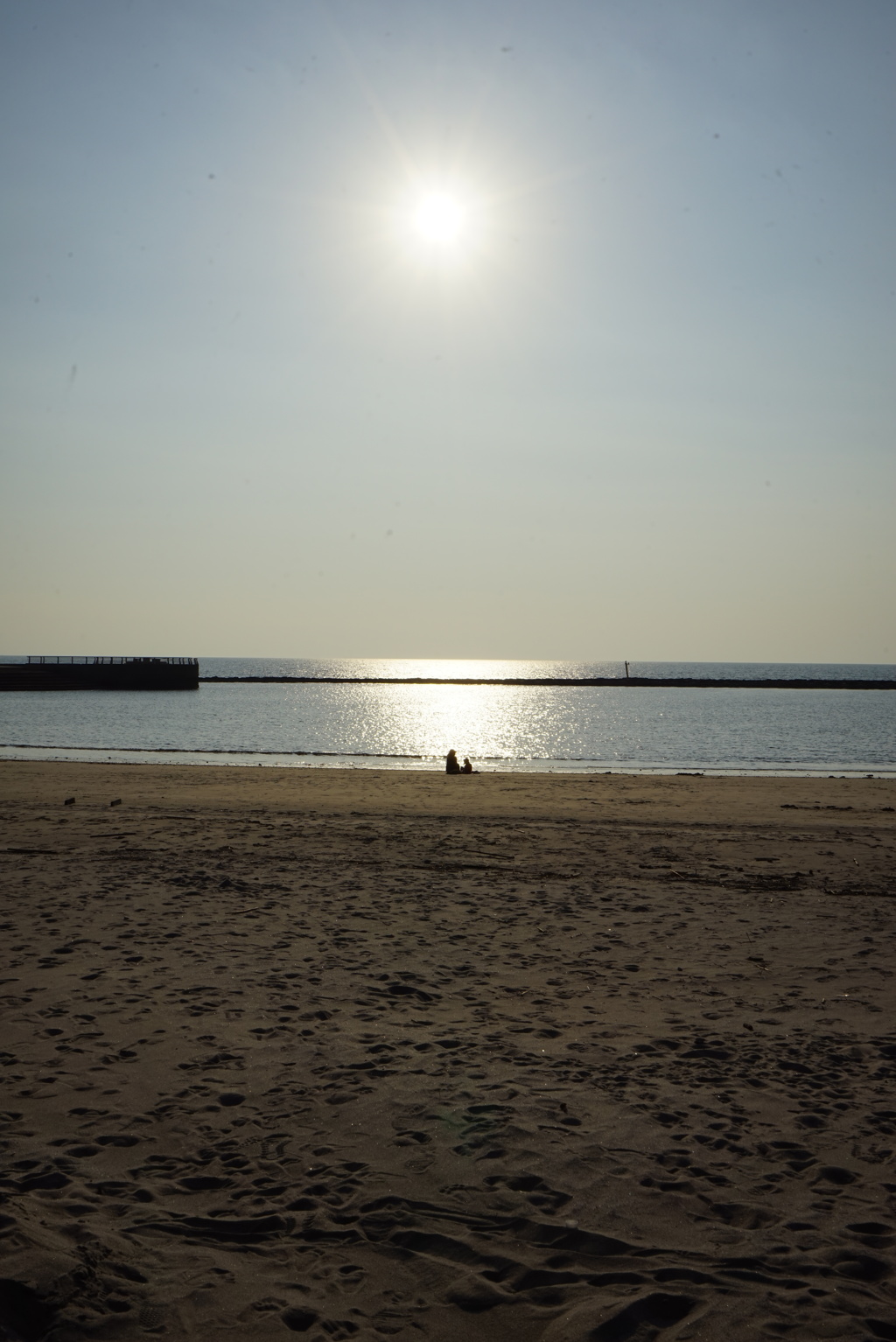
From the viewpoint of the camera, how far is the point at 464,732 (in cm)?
6047

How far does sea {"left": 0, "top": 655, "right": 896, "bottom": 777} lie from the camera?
36344 mm

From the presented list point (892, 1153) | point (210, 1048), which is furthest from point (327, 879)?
point (892, 1153)

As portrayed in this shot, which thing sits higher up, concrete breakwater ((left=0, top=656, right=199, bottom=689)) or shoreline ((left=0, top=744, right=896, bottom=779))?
concrete breakwater ((left=0, top=656, right=199, bottom=689))

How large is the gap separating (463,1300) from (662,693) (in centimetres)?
11944

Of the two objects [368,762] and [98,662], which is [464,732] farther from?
[98,662]

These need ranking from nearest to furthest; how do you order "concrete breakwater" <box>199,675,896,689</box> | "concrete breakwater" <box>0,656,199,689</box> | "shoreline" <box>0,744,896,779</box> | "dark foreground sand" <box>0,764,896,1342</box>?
"dark foreground sand" <box>0,764,896,1342</box> → "shoreline" <box>0,744,896,779</box> → "concrete breakwater" <box>0,656,199,689</box> → "concrete breakwater" <box>199,675,896,689</box>

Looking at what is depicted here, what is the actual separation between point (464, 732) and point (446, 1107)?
5539cm

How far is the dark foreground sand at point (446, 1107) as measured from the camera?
351cm

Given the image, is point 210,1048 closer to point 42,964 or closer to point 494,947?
point 42,964

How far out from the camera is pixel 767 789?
952 inches

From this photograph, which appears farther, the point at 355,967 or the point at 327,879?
the point at 327,879

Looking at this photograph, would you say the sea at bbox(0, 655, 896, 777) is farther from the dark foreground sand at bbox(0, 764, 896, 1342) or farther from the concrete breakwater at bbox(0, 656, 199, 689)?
the dark foreground sand at bbox(0, 764, 896, 1342)

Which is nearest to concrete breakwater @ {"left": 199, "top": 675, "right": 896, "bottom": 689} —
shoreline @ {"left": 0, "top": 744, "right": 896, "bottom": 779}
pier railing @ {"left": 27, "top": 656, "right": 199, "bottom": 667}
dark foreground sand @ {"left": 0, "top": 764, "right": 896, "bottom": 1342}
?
pier railing @ {"left": 27, "top": 656, "right": 199, "bottom": 667}

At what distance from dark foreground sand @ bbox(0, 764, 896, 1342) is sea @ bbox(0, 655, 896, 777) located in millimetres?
21670
